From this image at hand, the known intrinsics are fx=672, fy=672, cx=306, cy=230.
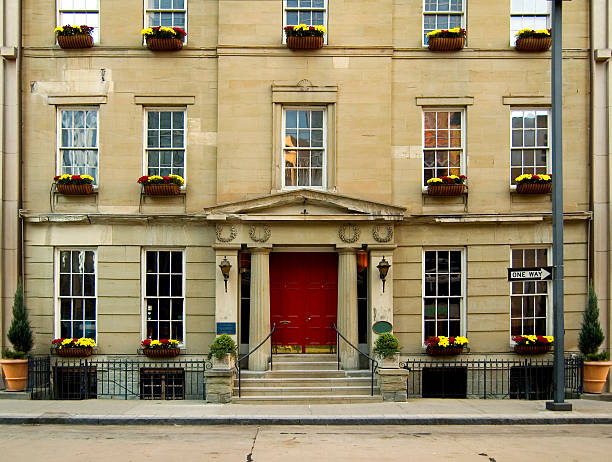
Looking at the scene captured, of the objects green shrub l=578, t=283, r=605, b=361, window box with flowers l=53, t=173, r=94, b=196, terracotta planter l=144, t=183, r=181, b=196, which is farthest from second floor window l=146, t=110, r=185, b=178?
green shrub l=578, t=283, r=605, b=361

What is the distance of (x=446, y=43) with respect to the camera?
16922 millimetres

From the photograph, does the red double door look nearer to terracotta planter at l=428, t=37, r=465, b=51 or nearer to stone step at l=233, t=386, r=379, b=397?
stone step at l=233, t=386, r=379, b=397

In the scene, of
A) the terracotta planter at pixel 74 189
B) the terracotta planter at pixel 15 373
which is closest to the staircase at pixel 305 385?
the terracotta planter at pixel 15 373

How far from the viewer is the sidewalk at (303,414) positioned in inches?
518

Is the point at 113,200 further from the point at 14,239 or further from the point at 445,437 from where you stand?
the point at 445,437

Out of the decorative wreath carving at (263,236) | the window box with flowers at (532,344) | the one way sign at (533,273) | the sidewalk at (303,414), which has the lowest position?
the sidewalk at (303,414)

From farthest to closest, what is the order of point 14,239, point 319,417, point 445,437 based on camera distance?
point 14,239, point 319,417, point 445,437

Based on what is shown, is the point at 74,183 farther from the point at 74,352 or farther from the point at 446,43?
the point at 446,43

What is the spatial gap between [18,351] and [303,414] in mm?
7372

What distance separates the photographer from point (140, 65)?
672 inches

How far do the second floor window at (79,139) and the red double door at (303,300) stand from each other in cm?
528

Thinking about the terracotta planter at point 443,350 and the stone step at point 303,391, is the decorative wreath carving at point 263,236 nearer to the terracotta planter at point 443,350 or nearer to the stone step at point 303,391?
the stone step at point 303,391

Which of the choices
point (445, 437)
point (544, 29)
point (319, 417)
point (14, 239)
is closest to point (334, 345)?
point (319, 417)

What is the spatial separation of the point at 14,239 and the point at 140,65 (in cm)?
538
